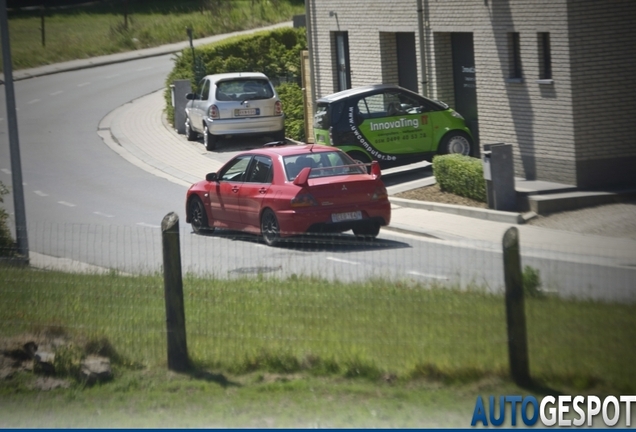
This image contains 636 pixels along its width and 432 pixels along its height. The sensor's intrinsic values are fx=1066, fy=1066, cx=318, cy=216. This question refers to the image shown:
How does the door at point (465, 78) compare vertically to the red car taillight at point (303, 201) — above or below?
above

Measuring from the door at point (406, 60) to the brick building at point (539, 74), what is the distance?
0.12 feet

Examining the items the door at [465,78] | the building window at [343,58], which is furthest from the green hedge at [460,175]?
the building window at [343,58]

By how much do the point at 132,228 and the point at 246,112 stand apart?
31.9ft

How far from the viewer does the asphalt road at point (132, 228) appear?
8.99 m

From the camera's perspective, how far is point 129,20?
61.7 m

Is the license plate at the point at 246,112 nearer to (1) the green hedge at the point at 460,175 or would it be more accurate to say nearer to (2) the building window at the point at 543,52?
(1) the green hedge at the point at 460,175

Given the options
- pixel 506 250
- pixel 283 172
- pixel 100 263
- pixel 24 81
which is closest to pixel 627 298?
pixel 506 250

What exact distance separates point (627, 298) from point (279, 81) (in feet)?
83.2

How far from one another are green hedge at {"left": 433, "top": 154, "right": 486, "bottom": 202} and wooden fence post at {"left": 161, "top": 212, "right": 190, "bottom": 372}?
1093 centimetres

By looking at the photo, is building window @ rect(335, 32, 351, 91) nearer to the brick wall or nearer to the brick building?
the brick building

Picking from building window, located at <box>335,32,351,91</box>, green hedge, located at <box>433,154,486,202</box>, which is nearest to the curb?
green hedge, located at <box>433,154,486,202</box>

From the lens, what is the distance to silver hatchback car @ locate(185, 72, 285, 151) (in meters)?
26.8

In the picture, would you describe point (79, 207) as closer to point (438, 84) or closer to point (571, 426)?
point (438, 84)

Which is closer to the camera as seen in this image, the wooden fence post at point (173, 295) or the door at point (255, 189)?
the wooden fence post at point (173, 295)
